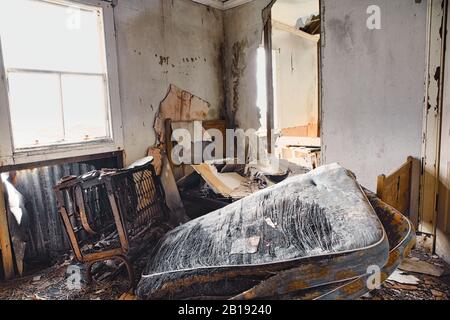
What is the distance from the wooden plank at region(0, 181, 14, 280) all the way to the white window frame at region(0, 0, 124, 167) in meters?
0.28

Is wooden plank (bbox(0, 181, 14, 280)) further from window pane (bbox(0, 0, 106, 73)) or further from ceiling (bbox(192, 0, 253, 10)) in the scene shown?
ceiling (bbox(192, 0, 253, 10))

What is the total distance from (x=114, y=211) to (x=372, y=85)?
8.27 feet

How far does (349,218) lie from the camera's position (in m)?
1.53

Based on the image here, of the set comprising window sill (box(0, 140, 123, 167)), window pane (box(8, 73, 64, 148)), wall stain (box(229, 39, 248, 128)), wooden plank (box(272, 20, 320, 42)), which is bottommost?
window sill (box(0, 140, 123, 167))

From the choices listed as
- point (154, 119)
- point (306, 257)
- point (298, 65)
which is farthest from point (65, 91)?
point (298, 65)

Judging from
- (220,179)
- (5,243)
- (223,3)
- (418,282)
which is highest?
(223,3)

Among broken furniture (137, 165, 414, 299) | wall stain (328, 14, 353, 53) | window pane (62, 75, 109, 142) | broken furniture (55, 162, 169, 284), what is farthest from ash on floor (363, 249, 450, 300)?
window pane (62, 75, 109, 142)

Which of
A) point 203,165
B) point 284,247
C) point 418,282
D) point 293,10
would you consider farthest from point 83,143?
point 293,10

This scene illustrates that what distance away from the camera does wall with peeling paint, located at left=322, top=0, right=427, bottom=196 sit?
8.67 ft

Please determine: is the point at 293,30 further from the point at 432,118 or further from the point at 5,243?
the point at 5,243

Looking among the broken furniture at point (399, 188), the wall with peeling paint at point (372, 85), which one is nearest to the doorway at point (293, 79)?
the wall with peeling paint at point (372, 85)

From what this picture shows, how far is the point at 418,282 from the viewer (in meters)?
2.15

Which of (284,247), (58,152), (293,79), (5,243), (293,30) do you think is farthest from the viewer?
(293,79)

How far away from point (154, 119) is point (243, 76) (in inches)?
57.5
